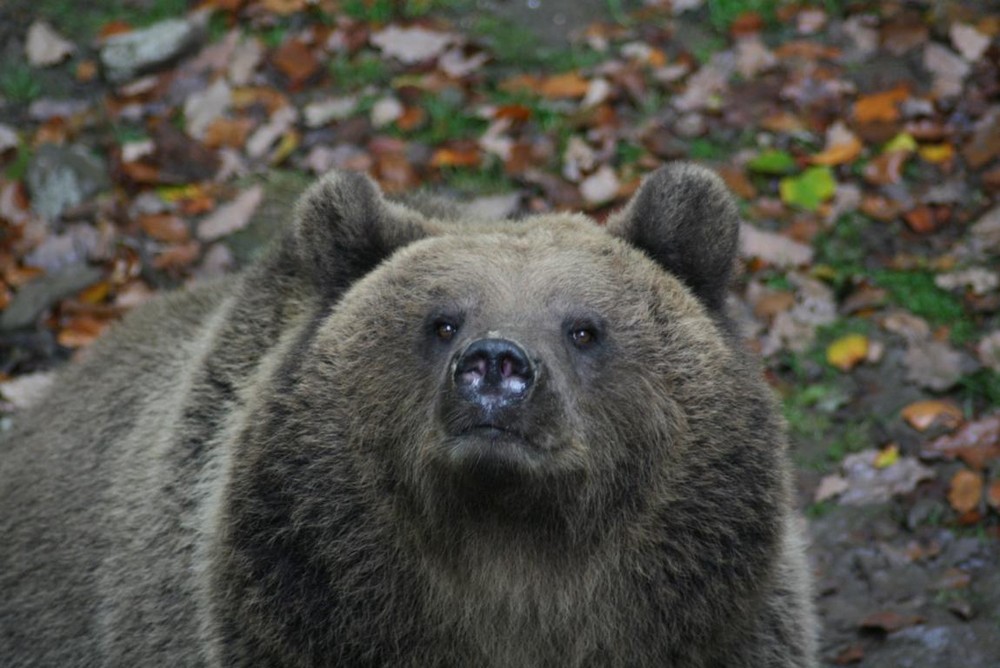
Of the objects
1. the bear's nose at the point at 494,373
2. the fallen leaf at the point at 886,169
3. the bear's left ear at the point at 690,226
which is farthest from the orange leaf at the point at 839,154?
the bear's nose at the point at 494,373

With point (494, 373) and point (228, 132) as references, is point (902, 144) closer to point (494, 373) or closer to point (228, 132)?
point (228, 132)

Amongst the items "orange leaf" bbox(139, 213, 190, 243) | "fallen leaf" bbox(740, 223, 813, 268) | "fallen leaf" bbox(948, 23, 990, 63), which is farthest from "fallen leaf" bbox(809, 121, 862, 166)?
"orange leaf" bbox(139, 213, 190, 243)

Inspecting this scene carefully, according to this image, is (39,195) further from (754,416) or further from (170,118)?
(754,416)

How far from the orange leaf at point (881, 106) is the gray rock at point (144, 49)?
5.81 meters

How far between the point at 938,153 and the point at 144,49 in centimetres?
680

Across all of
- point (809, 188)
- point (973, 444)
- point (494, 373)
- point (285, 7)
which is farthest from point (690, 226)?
point (285, 7)

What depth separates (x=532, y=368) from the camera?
14.8 feet

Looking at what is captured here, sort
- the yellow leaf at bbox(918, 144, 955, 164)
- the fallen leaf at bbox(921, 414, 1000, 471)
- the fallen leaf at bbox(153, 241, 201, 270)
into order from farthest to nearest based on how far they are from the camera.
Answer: the yellow leaf at bbox(918, 144, 955, 164) → the fallen leaf at bbox(153, 241, 201, 270) → the fallen leaf at bbox(921, 414, 1000, 471)

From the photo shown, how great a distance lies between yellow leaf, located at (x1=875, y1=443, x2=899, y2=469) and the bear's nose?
425 cm

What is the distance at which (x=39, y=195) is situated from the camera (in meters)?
10.8

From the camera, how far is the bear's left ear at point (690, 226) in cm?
547

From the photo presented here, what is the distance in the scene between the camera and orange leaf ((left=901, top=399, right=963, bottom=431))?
8.34 metres

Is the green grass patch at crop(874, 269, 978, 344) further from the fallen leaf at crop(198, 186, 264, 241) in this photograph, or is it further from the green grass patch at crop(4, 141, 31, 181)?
the green grass patch at crop(4, 141, 31, 181)

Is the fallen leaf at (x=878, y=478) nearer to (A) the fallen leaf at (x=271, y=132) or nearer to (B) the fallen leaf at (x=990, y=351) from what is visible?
(B) the fallen leaf at (x=990, y=351)
